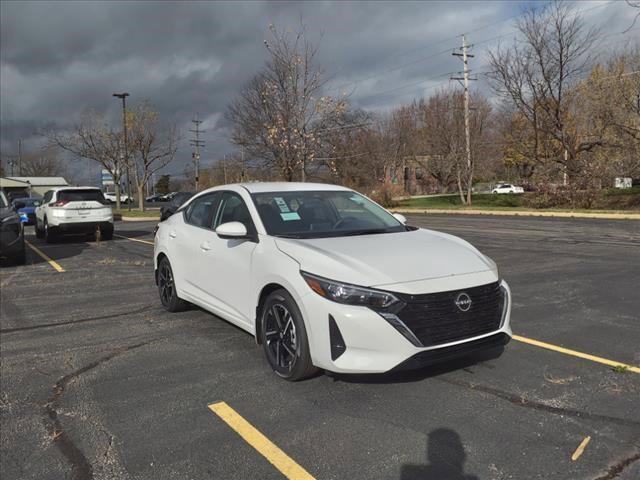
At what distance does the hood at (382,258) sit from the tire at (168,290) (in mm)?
2446

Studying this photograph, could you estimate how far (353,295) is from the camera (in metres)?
3.50

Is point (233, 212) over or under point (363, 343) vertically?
over

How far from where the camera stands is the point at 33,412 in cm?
371

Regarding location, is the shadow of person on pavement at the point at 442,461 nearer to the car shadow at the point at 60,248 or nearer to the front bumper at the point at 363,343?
the front bumper at the point at 363,343

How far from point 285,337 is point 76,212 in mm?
12767

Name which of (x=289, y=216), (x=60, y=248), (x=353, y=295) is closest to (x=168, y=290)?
(x=289, y=216)

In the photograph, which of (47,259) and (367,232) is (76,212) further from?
(367,232)

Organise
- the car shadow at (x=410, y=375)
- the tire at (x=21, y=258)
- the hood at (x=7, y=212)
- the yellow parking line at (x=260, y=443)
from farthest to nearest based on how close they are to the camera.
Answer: the tire at (x=21, y=258), the hood at (x=7, y=212), the car shadow at (x=410, y=375), the yellow parking line at (x=260, y=443)

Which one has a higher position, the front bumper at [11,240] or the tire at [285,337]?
the front bumper at [11,240]

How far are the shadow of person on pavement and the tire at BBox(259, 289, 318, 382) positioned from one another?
1.07 meters

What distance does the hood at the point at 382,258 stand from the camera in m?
3.58

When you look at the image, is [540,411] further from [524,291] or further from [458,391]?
[524,291]

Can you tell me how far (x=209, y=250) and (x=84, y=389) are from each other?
1672 millimetres

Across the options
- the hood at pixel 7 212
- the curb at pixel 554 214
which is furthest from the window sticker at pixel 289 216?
the curb at pixel 554 214
